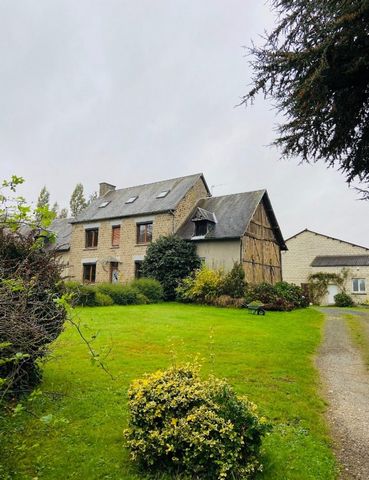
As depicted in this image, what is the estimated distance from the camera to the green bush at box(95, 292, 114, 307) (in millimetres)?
18125

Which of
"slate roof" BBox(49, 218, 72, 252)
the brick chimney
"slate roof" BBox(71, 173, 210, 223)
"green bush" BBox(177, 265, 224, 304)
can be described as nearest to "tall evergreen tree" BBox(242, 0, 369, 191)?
"green bush" BBox(177, 265, 224, 304)

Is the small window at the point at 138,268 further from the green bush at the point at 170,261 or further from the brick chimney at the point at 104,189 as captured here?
the brick chimney at the point at 104,189

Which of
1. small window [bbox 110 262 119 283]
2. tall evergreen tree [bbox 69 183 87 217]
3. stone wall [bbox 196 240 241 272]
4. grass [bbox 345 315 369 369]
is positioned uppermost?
tall evergreen tree [bbox 69 183 87 217]

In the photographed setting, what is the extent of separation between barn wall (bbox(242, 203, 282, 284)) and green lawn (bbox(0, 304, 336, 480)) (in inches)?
485

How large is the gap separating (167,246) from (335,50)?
1756 centimetres

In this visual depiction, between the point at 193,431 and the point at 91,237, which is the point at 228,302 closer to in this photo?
the point at 91,237

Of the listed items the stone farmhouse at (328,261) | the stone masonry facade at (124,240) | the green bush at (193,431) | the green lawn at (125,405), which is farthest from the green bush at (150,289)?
the stone farmhouse at (328,261)

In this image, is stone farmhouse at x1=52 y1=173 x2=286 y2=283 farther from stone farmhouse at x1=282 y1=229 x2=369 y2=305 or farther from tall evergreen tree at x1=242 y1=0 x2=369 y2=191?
tall evergreen tree at x1=242 y1=0 x2=369 y2=191

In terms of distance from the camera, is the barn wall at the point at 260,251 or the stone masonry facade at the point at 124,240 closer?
the barn wall at the point at 260,251

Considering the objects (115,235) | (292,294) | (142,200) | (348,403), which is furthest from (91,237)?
(348,403)

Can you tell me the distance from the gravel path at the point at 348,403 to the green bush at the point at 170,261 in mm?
12909

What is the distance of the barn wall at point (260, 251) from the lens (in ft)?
74.3

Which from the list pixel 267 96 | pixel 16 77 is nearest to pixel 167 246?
pixel 16 77

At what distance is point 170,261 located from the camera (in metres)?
22.1
